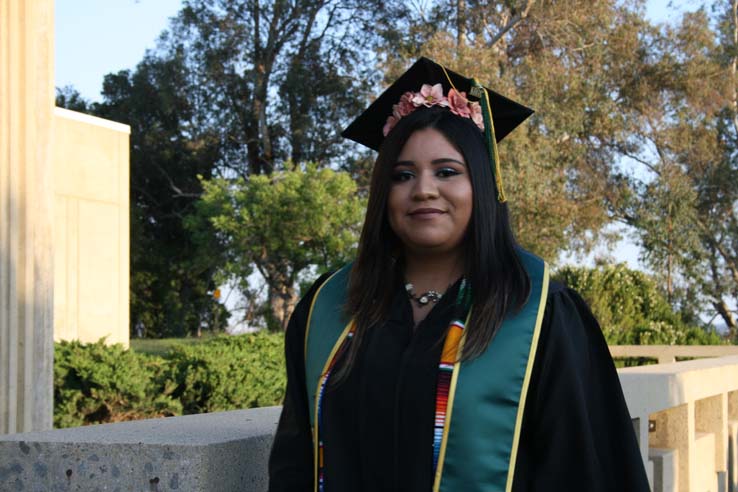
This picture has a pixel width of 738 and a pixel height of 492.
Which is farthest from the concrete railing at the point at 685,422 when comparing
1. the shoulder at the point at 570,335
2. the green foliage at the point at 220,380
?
the green foliage at the point at 220,380

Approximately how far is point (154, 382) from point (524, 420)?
5.94m

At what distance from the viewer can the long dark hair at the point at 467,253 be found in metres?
2.29

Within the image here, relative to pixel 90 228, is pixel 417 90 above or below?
below

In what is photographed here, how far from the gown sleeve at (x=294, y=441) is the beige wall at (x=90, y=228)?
32.1 ft

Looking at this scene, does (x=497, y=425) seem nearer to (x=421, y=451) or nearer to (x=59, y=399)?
(x=421, y=451)

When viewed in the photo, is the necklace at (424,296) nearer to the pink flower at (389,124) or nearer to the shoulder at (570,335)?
the shoulder at (570,335)

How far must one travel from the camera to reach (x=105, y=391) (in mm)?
7309

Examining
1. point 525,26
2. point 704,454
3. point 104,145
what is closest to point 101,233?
point 104,145

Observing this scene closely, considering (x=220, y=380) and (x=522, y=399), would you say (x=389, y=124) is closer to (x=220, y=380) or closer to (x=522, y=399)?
(x=522, y=399)

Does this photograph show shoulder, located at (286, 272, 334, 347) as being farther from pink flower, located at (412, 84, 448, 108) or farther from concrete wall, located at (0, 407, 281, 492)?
pink flower, located at (412, 84, 448, 108)

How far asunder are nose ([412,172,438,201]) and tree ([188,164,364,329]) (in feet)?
52.3

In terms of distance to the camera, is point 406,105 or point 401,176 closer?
Result: point 401,176

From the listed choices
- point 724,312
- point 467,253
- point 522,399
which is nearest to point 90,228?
point 467,253

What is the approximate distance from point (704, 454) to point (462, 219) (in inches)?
119
